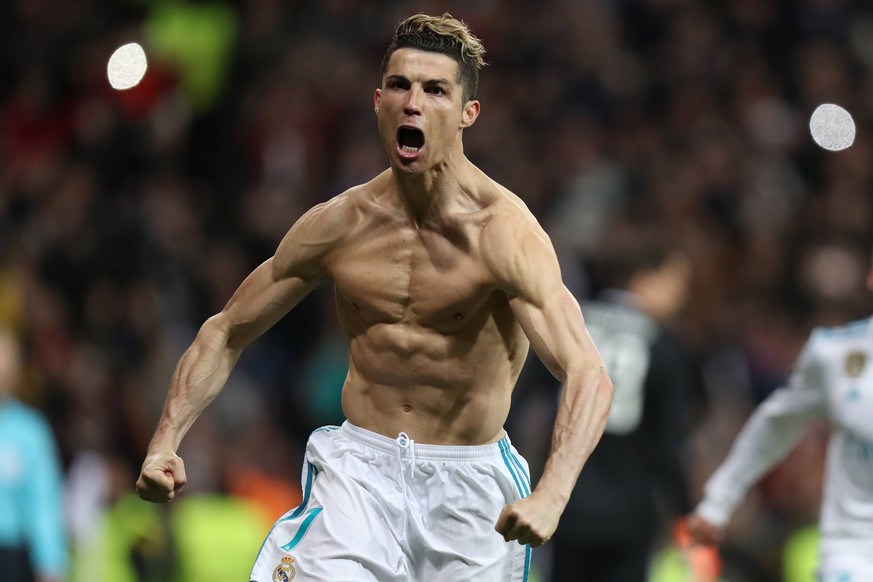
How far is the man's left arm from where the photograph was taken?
4.19 metres

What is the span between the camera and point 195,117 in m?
12.5

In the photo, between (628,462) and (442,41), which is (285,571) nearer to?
(442,41)

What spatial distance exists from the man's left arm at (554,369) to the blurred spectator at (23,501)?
13.6 feet

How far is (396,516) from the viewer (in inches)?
193

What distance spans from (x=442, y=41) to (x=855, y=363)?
228 cm

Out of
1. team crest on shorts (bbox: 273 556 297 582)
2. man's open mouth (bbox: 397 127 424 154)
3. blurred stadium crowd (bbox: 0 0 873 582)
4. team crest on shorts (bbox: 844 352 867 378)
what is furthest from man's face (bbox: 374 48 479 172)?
blurred stadium crowd (bbox: 0 0 873 582)

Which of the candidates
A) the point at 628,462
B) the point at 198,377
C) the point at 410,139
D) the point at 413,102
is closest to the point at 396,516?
the point at 198,377

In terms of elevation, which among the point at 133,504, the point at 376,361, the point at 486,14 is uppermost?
the point at 486,14

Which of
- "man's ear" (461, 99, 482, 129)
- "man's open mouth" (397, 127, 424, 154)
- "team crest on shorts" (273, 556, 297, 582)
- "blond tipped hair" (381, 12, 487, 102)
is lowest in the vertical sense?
"team crest on shorts" (273, 556, 297, 582)

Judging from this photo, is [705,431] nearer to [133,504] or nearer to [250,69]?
[133,504]

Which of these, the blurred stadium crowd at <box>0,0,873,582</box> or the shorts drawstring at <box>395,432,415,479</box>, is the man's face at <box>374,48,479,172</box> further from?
the blurred stadium crowd at <box>0,0,873,582</box>

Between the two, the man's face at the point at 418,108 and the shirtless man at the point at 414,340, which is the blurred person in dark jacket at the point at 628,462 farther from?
the man's face at the point at 418,108

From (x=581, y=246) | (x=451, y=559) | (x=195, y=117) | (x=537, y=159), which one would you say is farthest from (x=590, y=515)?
(x=195, y=117)

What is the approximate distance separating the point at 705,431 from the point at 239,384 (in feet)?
10.2
